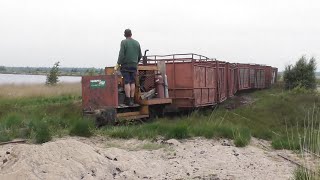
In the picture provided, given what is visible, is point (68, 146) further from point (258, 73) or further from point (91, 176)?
point (258, 73)

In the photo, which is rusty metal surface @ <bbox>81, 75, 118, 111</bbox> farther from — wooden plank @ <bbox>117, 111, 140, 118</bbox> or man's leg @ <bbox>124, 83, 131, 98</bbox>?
man's leg @ <bbox>124, 83, 131, 98</bbox>

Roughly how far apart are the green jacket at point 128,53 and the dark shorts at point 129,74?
12 centimetres

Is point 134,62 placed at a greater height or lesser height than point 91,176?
greater

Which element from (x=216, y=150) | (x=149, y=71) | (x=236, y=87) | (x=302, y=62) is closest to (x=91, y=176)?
(x=216, y=150)

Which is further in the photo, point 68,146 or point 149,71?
point 149,71

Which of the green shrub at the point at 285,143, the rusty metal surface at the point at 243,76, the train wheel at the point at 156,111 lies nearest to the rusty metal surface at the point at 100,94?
the train wheel at the point at 156,111

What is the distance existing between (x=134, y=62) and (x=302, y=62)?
26611 millimetres

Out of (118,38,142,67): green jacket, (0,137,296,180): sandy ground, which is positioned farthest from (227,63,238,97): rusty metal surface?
(0,137,296,180): sandy ground

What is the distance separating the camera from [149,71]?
15.5 m

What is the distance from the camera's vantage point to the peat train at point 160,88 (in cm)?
1299

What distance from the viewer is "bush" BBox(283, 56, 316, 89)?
36406 millimetres

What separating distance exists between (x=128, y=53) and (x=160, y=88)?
2.77 m

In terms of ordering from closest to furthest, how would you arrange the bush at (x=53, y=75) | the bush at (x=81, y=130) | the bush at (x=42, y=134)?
1. the bush at (x=42, y=134)
2. the bush at (x=81, y=130)
3. the bush at (x=53, y=75)

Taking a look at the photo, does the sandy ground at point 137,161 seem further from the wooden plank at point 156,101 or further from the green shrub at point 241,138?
the wooden plank at point 156,101
